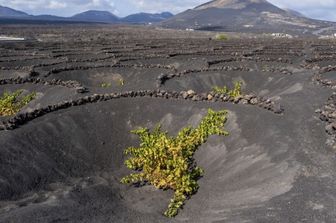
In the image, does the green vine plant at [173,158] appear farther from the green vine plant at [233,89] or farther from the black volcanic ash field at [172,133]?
the green vine plant at [233,89]

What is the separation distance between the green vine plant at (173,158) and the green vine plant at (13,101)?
45.5 feet

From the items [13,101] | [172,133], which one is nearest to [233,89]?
[172,133]

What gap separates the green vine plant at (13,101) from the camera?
3766 cm

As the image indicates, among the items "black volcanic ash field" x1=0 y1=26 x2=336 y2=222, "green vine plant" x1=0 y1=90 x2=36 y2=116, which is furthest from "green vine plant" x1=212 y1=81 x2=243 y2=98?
"green vine plant" x1=0 y1=90 x2=36 y2=116

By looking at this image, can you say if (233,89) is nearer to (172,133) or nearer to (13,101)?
(172,133)

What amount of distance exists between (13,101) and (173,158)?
2118 centimetres

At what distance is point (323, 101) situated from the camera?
31.0 m

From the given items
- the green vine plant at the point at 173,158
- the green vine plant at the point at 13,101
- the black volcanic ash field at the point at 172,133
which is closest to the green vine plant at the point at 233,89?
the black volcanic ash field at the point at 172,133

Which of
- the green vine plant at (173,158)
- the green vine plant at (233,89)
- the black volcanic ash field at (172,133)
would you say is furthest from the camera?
the green vine plant at (233,89)

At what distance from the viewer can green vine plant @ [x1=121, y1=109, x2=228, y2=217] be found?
2209cm

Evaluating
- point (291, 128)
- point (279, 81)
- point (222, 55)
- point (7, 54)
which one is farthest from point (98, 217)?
point (7, 54)

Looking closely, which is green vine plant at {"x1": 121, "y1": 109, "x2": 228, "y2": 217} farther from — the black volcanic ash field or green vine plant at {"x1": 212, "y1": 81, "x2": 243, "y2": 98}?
green vine plant at {"x1": 212, "y1": 81, "x2": 243, "y2": 98}

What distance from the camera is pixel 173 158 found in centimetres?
2419

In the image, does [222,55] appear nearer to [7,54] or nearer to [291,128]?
[7,54]
